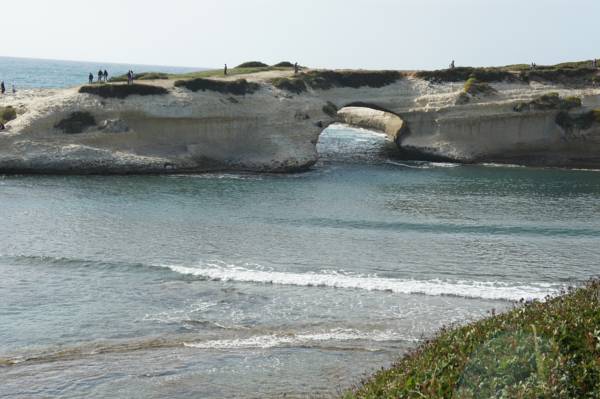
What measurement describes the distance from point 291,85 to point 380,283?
46676 millimetres

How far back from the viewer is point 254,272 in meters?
33.3

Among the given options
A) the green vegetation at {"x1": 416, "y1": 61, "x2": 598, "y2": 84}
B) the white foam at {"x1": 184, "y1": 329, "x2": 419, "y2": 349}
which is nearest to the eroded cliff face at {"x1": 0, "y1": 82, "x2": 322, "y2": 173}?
the green vegetation at {"x1": 416, "y1": 61, "x2": 598, "y2": 84}

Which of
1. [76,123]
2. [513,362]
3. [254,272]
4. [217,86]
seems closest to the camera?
[513,362]

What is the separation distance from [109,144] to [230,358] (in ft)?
141

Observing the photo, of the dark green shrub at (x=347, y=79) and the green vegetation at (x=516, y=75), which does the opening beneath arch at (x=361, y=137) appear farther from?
the green vegetation at (x=516, y=75)

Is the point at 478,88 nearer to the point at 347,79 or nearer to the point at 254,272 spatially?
the point at 347,79

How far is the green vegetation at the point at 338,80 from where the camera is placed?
250ft

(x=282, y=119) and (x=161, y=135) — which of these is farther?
(x=282, y=119)

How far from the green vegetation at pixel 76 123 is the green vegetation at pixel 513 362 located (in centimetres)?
5343

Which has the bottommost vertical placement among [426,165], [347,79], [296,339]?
[296,339]

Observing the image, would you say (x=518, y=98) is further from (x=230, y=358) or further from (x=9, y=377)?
(x=9, y=377)

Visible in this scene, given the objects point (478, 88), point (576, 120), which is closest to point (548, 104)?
point (576, 120)

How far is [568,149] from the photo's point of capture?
70.4 meters

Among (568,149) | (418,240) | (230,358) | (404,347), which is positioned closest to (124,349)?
(230,358)
